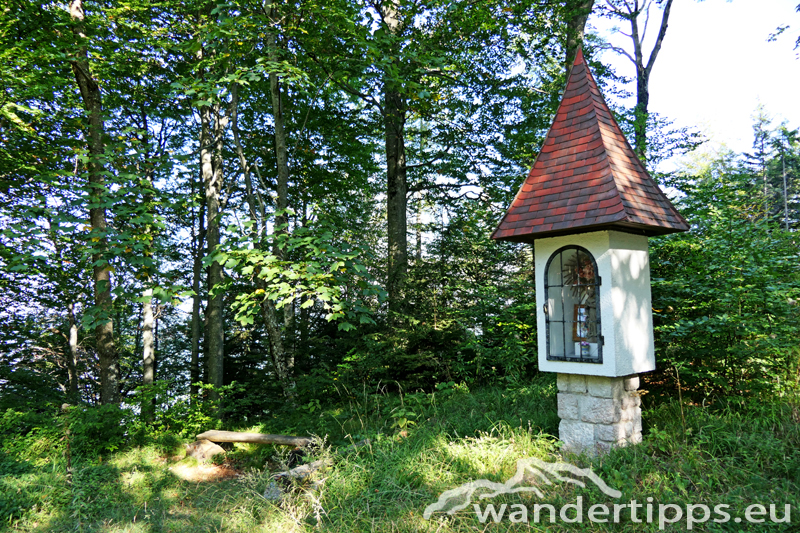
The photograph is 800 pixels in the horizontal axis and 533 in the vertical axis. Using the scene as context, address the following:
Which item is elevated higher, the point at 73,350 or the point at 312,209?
the point at 312,209

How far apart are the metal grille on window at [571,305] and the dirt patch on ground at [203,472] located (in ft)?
15.0

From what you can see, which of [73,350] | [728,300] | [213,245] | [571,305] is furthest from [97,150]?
[728,300]

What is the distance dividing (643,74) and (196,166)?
42.2ft

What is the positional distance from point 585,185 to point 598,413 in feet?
7.51

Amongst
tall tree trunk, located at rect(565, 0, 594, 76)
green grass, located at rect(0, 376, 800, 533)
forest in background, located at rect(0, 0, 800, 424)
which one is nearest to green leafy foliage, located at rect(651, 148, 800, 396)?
forest in background, located at rect(0, 0, 800, 424)

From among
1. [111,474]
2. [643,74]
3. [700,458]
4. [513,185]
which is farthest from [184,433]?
[643,74]

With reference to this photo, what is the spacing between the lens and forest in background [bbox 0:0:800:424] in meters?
4.98

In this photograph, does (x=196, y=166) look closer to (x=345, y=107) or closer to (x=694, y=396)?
(x=345, y=107)

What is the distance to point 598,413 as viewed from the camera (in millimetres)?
4168

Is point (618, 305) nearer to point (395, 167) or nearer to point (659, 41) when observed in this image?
point (395, 167)

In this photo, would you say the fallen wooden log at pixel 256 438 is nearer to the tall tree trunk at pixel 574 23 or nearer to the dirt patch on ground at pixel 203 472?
the dirt patch on ground at pixel 203 472

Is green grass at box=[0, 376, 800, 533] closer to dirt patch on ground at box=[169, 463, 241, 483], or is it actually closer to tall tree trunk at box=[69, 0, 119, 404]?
dirt patch on ground at box=[169, 463, 241, 483]

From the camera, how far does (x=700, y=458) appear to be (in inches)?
143

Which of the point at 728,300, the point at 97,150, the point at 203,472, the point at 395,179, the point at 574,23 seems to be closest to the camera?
the point at 728,300
